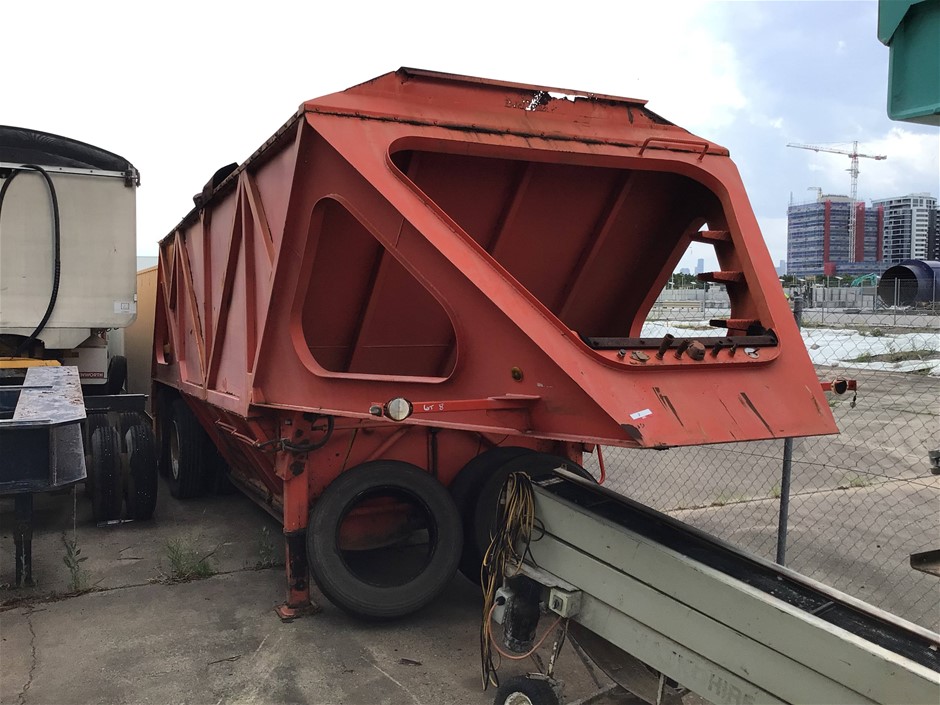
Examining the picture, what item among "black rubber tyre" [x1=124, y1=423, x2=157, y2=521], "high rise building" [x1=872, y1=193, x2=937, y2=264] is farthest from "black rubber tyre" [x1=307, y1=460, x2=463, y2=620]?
"high rise building" [x1=872, y1=193, x2=937, y2=264]

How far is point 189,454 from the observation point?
7023 mm

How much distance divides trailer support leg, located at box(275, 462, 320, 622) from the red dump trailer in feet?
0.04

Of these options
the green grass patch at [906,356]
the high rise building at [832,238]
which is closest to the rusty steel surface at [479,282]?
the green grass patch at [906,356]

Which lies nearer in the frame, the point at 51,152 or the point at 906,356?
the point at 51,152

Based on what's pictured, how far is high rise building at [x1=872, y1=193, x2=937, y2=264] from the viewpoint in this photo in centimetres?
5316

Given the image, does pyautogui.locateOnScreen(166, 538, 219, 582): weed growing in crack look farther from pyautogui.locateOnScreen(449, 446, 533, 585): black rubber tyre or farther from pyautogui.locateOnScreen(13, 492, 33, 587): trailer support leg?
pyautogui.locateOnScreen(449, 446, 533, 585): black rubber tyre

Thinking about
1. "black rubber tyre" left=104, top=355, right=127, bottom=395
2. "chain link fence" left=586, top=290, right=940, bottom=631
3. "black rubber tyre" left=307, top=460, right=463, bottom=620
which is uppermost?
"black rubber tyre" left=104, top=355, right=127, bottom=395

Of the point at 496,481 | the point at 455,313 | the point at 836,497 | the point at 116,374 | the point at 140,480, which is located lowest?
the point at 836,497

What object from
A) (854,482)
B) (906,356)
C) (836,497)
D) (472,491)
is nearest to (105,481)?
(472,491)

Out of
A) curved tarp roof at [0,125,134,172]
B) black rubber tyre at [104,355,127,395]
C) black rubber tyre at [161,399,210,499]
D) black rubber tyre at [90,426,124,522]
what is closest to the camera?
black rubber tyre at [90,426,124,522]

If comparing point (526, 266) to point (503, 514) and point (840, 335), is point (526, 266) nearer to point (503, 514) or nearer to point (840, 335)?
point (503, 514)

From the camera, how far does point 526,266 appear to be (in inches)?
172

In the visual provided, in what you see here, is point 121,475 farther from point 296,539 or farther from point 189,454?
point 296,539

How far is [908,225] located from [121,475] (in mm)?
64795
